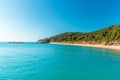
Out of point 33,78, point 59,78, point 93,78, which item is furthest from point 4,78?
point 93,78

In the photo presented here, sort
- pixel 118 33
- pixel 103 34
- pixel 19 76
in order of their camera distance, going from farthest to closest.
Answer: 1. pixel 103 34
2. pixel 118 33
3. pixel 19 76

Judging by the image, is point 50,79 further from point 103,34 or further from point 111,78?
point 103,34

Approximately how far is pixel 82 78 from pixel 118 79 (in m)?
4.47

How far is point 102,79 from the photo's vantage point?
1708 cm

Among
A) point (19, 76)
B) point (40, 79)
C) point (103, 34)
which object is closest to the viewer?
point (40, 79)

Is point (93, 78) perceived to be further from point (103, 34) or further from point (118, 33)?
point (103, 34)

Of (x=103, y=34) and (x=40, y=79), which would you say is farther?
(x=103, y=34)

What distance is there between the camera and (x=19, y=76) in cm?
1805

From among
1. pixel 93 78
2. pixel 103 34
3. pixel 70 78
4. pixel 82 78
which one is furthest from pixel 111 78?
pixel 103 34

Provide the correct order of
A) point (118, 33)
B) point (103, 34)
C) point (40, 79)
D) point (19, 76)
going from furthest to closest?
point (103, 34), point (118, 33), point (19, 76), point (40, 79)

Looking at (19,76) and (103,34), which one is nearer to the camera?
(19,76)

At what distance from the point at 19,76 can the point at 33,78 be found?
2.21 m

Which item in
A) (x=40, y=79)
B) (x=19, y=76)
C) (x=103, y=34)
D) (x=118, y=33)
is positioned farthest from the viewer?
(x=103, y=34)

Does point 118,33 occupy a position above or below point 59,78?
above
